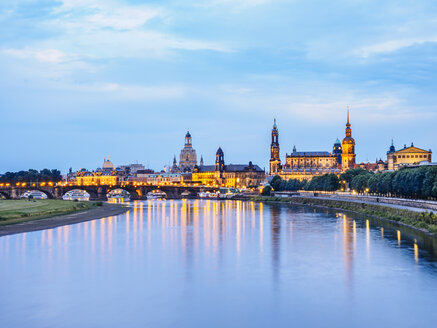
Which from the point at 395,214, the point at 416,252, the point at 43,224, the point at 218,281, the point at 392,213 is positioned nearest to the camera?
the point at 218,281

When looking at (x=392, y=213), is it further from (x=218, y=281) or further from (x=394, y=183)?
(x=218, y=281)

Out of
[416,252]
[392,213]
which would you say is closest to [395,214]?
[392,213]

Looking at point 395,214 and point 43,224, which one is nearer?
point 43,224

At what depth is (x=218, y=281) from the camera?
32.1m

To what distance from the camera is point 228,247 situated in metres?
47.2

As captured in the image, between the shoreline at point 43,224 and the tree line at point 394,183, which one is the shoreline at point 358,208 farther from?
the shoreline at point 43,224

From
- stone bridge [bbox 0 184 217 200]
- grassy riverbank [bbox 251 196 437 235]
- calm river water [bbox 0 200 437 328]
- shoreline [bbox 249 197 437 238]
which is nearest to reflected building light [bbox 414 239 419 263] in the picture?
calm river water [bbox 0 200 437 328]

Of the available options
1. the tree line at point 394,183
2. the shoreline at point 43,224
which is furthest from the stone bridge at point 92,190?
the shoreline at point 43,224

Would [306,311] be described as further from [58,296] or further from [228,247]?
[228,247]

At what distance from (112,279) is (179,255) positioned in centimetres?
1021

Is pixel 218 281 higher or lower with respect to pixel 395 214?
lower

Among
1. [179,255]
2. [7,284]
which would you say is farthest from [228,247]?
[7,284]

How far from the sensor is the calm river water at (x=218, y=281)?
24.8 meters

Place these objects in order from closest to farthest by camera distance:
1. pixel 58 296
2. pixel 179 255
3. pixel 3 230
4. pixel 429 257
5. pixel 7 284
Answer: pixel 58 296 < pixel 7 284 < pixel 429 257 < pixel 179 255 < pixel 3 230
